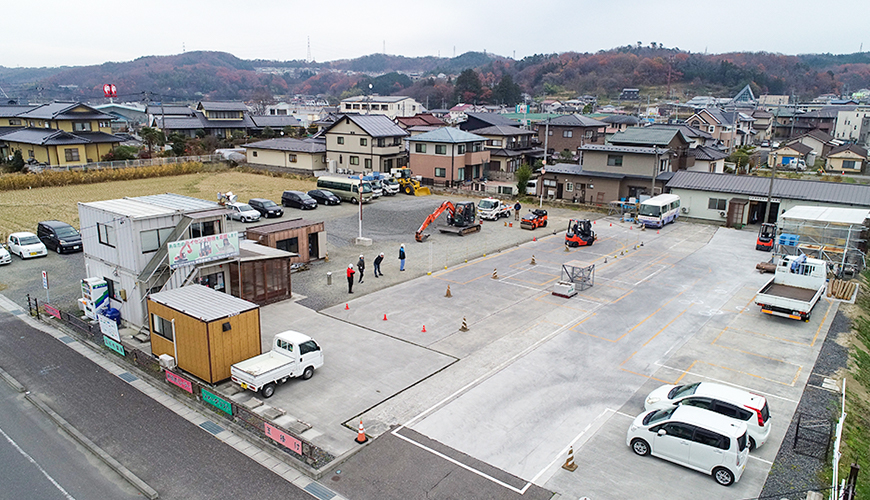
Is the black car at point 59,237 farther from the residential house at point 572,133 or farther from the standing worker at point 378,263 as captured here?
the residential house at point 572,133

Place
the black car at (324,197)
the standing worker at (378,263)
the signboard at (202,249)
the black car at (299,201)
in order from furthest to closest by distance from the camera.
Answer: the black car at (324,197) → the black car at (299,201) → the standing worker at (378,263) → the signboard at (202,249)

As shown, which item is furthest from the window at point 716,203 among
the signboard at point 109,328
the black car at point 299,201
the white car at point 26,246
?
the white car at point 26,246

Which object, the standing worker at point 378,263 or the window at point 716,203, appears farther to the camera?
the window at point 716,203

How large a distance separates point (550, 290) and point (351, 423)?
13.9m

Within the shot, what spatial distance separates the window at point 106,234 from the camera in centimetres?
2000

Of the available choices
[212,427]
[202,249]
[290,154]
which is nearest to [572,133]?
[290,154]

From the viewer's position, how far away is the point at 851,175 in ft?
198

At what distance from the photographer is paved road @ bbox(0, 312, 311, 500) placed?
11.8 metres

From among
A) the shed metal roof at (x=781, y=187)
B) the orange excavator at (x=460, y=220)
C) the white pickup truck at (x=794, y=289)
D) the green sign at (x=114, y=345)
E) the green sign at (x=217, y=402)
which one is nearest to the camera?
the green sign at (x=217, y=402)

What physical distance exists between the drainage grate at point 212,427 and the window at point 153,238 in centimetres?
831

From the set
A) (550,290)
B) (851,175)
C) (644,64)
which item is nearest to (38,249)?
(550,290)

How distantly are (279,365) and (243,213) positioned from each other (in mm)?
25792

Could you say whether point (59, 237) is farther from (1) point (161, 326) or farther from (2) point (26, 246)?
(1) point (161, 326)

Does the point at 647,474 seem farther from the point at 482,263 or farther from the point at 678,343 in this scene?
the point at 482,263
